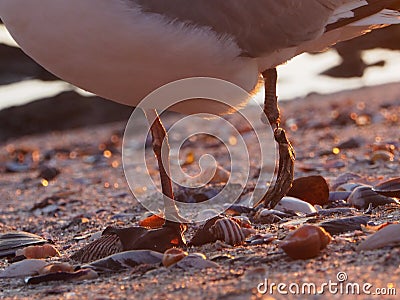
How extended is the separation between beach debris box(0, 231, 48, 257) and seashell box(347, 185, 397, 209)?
4.35ft

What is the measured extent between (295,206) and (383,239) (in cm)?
108

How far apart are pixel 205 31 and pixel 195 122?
6.50m

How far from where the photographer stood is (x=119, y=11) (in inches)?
99.0

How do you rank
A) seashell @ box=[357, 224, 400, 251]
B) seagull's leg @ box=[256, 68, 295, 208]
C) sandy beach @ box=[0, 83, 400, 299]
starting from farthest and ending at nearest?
seagull's leg @ box=[256, 68, 295, 208]
seashell @ box=[357, 224, 400, 251]
sandy beach @ box=[0, 83, 400, 299]

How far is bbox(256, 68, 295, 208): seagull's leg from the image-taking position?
3.36 meters

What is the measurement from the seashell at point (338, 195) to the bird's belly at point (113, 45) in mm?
1023

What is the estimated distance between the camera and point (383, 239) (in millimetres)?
2248

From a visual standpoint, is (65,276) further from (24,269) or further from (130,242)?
(130,242)

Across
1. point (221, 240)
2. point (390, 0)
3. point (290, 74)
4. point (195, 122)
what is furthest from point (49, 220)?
point (290, 74)

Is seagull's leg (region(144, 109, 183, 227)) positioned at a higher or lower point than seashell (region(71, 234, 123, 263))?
higher

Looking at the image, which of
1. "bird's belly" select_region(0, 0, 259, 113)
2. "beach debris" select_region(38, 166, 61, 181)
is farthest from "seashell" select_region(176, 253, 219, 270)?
"beach debris" select_region(38, 166, 61, 181)

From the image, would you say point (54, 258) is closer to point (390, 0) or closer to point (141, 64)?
point (141, 64)

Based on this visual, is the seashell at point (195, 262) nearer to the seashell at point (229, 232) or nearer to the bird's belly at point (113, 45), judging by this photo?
the seashell at point (229, 232)

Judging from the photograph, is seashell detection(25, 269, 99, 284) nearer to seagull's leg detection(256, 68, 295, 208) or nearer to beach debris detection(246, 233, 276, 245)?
beach debris detection(246, 233, 276, 245)
